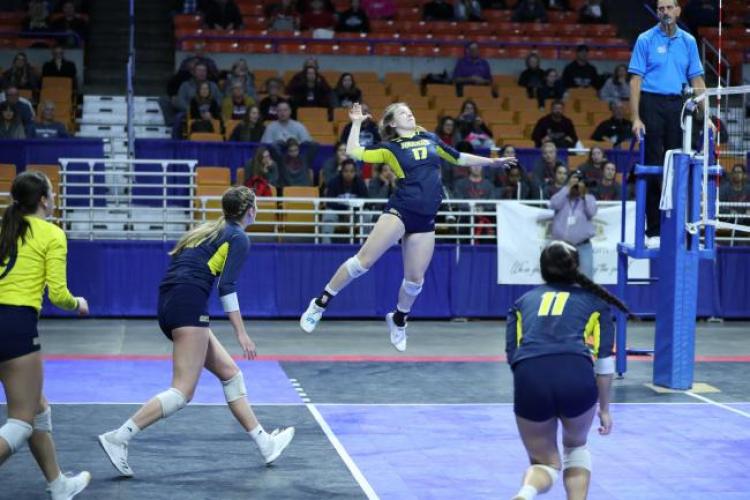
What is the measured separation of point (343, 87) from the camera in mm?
21766

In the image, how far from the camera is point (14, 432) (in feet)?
25.1

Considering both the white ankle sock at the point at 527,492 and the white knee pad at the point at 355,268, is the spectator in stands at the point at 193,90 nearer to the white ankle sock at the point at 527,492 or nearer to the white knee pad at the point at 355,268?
the white knee pad at the point at 355,268

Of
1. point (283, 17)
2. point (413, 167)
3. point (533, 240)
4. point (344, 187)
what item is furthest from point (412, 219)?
point (283, 17)

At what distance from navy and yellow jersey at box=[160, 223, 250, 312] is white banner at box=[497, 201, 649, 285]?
944cm

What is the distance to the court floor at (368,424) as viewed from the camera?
9086 mm

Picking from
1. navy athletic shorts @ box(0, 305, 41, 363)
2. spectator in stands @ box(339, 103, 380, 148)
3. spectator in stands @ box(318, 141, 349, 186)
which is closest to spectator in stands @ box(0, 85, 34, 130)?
spectator in stands @ box(318, 141, 349, 186)

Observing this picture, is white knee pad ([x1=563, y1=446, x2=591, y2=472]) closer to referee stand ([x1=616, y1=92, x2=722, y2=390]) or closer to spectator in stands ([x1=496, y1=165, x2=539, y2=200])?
referee stand ([x1=616, y1=92, x2=722, y2=390])

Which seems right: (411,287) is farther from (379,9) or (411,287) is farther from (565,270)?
(379,9)

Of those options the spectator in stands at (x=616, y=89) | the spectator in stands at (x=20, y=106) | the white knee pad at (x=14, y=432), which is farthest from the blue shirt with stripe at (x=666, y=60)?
the spectator in stands at (x=20, y=106)

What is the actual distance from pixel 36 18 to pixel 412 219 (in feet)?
46.9

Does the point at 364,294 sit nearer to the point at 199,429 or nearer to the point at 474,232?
the point at 474,232

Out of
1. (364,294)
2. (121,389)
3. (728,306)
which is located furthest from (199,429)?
(728,306)

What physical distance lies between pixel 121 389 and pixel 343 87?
992cm

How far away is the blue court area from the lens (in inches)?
356
